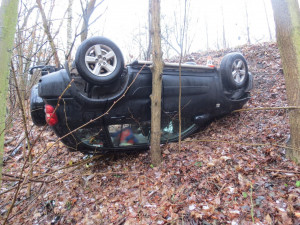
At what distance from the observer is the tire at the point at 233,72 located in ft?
14.5

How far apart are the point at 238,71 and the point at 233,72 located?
0.16 metres

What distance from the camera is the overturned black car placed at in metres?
3.25

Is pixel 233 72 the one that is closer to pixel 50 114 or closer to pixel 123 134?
pixel 123 134

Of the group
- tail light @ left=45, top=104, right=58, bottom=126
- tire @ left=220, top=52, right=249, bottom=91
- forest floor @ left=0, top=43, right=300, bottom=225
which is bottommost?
forest floor @ left=0, top=43, right=300, bottom=225

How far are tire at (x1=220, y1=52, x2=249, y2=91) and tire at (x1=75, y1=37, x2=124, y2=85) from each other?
7.64ft

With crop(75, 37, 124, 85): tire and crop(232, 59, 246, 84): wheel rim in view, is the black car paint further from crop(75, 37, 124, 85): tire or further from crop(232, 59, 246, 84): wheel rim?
crop(232, 59, 246, 84): wheel rim

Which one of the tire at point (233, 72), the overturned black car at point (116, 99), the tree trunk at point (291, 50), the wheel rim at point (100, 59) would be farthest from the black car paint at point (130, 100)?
the tree trunk at point (291, 50)

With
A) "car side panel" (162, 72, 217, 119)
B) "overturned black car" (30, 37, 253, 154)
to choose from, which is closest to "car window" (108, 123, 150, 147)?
"overturned black car" (30, 37, 253, 154)

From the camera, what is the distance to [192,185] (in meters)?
2.99

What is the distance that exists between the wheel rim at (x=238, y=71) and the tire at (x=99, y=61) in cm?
264

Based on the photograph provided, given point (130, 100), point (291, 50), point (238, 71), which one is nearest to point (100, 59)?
point (130, 100)

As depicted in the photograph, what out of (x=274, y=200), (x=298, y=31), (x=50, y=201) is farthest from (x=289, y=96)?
(x=50, y=201)

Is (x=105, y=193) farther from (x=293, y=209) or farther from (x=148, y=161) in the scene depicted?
(x=293, y=209)

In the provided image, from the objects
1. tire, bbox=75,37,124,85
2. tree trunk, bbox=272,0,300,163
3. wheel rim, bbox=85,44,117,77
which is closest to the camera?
tree trunk, bbox=272,0,300,163
